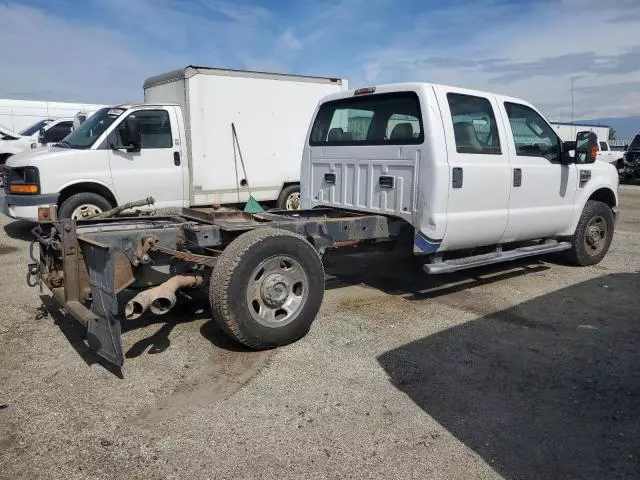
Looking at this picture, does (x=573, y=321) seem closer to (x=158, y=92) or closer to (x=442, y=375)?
(x=442, y=375)

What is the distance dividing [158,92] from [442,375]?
7379 mm

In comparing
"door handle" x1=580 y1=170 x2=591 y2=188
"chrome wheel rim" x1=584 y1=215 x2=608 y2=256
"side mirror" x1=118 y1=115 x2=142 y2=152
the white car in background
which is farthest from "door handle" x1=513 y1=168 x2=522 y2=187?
the white car in background

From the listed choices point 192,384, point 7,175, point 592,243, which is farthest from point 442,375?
point 7,175

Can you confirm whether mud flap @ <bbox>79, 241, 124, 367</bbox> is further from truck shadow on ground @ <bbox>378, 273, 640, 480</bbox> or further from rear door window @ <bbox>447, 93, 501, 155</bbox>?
rear door window @ <bbox>447, 93, 501, 155</bbox>

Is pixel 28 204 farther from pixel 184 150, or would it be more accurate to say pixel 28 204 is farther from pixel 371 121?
pixel 371 121

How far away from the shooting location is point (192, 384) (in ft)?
12.7

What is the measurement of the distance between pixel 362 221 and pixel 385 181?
54 centimetres

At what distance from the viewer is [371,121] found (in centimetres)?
592

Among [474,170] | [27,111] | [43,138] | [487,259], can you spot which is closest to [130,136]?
[474,170]

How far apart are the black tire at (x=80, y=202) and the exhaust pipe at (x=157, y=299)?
14.6ft

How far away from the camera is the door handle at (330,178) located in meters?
6.22

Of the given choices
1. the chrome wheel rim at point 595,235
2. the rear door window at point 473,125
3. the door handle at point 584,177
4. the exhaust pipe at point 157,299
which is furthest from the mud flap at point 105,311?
the chrome wheel rim at point 595,235

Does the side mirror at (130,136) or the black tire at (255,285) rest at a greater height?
the side mirror at (130,136)

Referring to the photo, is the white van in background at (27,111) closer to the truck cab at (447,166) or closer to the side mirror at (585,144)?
the truck cab at (447,166)
